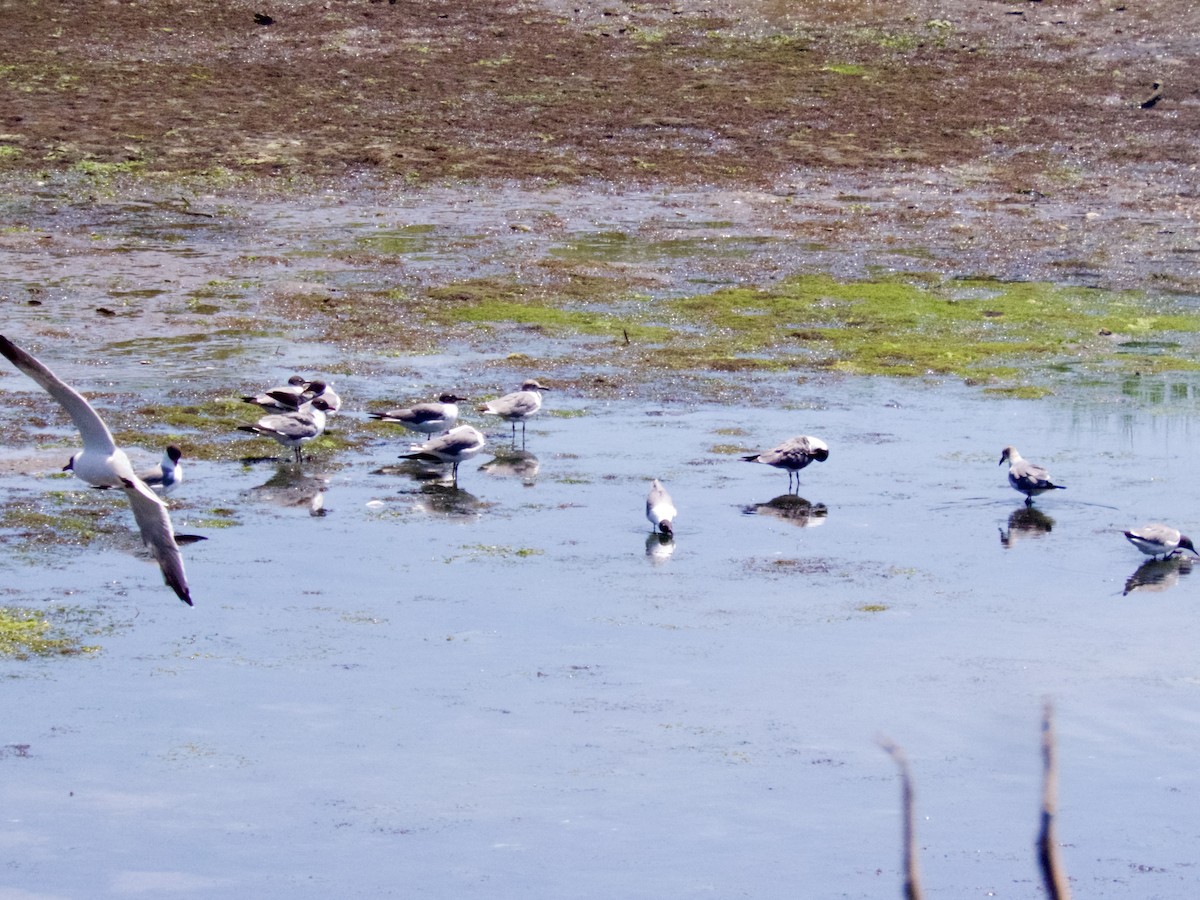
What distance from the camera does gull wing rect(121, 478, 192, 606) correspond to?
29.0 ft

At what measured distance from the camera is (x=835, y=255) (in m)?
24.4

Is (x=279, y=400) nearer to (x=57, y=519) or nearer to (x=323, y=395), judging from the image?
(x=323, y=395)

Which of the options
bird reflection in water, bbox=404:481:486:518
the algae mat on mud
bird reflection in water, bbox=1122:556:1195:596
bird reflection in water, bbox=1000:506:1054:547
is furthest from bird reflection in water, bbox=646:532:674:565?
the algae mat on mud

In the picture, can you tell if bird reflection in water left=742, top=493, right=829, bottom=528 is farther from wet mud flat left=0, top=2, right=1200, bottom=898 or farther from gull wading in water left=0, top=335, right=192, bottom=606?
gull wading in water left=0, top=335, right=192, bottom=606

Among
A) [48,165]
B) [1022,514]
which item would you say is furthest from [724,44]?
[1022,514]

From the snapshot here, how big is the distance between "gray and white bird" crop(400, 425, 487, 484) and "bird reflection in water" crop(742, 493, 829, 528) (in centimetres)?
234

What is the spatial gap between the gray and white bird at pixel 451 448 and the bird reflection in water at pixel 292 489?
79 cm

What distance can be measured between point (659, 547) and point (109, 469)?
4484mm

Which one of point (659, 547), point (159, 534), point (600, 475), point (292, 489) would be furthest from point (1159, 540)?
point (159, 534)

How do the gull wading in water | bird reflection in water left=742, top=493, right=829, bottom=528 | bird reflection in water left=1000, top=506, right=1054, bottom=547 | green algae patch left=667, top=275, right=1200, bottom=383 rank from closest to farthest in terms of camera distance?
the gull wading in water → bird reflection in water left=1000, top=506, right=1054, bottom=547 → bird reflection in water left=742, top=493, right=829, bottom=528 → green algae patch left=667, top=275, right=1200, bottom=383

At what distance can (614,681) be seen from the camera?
10.7m

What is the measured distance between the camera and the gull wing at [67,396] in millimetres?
8673

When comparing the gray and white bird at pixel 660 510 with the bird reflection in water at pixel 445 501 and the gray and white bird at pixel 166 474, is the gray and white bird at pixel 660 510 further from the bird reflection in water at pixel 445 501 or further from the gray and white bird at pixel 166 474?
the gray and white bird at pixel 166 474

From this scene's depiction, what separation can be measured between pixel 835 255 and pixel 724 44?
12405 millimetres
